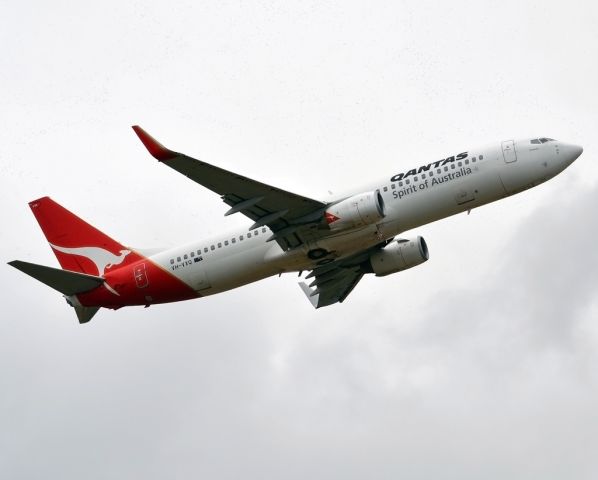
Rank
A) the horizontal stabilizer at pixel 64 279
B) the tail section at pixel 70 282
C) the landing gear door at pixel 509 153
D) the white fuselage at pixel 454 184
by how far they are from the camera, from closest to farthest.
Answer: the white fuselage at pixel 454 184 → the landing gear door at pixel 509 153 → the horizontal stabilizer at pixel 64 279 → the tail section at pixel 70 282

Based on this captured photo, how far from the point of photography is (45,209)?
226 feet

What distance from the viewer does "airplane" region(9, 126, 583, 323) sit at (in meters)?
58.8

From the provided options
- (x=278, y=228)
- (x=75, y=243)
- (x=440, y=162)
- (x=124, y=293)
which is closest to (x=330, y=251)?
(x=278, y=228)

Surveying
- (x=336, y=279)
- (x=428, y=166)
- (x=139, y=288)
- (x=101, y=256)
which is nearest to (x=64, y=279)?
(x=101, y=256)

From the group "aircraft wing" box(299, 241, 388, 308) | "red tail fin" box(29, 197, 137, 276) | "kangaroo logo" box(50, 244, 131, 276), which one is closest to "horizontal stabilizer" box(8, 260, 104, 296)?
"kangaroo logo" box(50, 244, 131, 276)

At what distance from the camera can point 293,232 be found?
60.2 metres

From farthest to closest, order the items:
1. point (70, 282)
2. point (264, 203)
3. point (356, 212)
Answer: point (70, 282)
point (264, 203)
point (356, 212)

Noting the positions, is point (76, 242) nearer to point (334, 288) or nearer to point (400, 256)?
point (334, 288)

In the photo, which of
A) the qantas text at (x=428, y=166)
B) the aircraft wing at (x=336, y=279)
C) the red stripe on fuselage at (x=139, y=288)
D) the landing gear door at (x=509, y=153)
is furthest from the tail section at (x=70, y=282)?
the landing gear door at (x=509, y=153)

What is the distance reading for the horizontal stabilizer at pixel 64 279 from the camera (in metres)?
62.4

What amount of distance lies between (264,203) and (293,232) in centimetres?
226

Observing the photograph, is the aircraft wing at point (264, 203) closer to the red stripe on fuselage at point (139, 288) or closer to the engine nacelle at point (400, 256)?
the red stripe on fuselage at point (139, 288)

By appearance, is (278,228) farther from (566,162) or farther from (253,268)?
(566,162)

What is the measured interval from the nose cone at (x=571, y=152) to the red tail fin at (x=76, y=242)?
2453 centimetres
